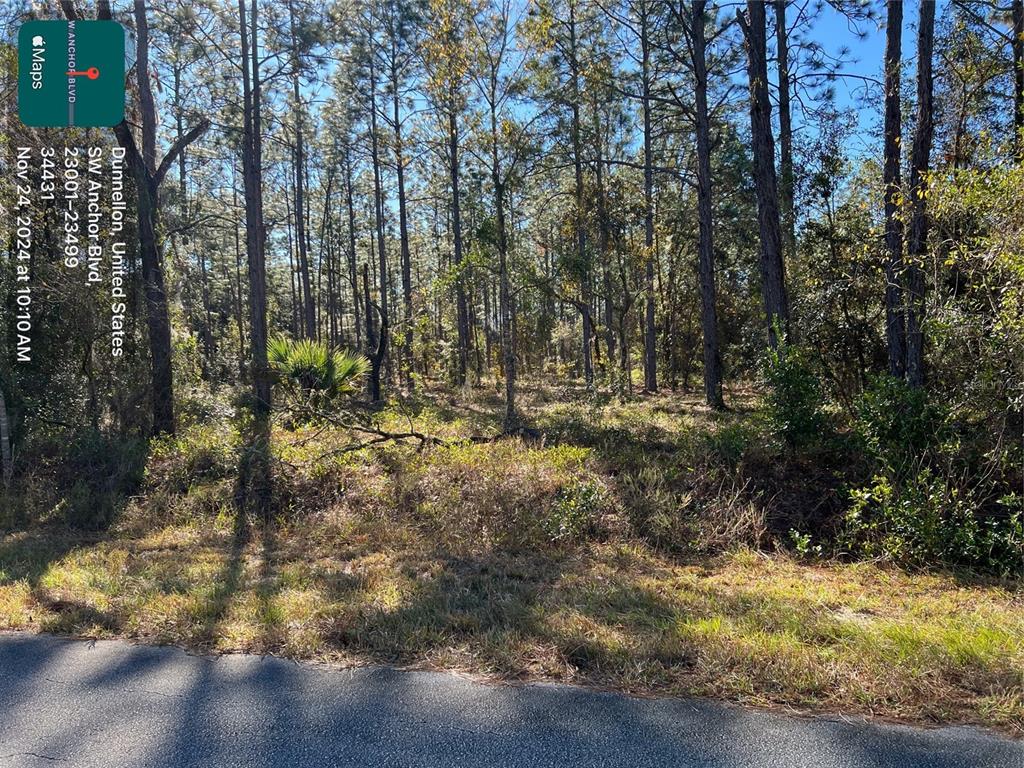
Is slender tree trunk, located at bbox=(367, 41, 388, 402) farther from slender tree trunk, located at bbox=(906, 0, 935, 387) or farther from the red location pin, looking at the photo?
slender tree trunk, located at bbox=(906, 0, 935, 387)

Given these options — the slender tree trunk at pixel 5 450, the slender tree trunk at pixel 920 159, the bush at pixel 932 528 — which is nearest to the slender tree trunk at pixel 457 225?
the slender tree trunk at pixel 920 159

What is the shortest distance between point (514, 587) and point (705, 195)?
1094cm

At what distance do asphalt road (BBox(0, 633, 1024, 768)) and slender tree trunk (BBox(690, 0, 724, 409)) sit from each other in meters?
11.2

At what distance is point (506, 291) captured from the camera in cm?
1015

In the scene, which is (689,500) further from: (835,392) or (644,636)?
(835,392)

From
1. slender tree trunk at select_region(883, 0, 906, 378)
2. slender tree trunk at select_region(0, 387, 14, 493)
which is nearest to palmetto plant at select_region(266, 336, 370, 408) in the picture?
slender tree trunk at select_region(0, 387, 14, 493)

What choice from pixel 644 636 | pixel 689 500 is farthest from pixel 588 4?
pixel 644 636

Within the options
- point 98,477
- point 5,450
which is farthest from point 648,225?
point 5,450

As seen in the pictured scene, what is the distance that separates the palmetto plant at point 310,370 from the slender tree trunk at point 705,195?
8026 mm

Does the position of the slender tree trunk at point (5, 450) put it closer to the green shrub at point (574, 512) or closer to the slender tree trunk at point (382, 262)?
the green shrub at point (574, 512)

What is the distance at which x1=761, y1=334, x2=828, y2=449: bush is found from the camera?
732 centimetres

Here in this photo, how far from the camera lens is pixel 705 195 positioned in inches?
509

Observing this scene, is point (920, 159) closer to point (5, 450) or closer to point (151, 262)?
point (151, 262)

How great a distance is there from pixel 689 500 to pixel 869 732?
13.3 ft
